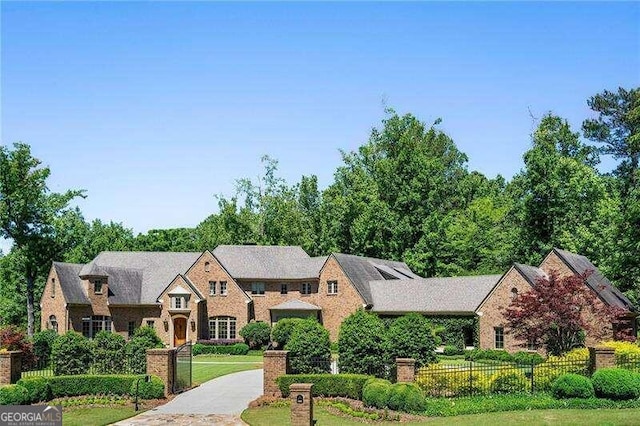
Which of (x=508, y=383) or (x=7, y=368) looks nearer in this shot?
(x=508, y=383)

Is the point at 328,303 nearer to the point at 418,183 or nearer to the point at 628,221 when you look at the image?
the point at 418,183

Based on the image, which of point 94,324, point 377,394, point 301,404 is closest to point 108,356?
point 377,394

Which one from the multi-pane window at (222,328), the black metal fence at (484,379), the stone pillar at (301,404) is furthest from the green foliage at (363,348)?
the multi-pane window at (222,328)

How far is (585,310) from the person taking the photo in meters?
43.3

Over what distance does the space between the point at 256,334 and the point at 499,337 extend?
18166 mm

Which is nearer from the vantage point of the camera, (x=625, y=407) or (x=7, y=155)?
(x=625, y=407)

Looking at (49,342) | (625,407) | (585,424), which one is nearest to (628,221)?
(625,407)

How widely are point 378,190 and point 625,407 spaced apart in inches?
1949

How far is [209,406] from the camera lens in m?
27.8

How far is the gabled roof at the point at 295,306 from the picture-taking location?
58375 millimetres

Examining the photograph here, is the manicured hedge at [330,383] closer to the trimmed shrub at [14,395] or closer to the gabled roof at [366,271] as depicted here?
the trimmed shrub at [14,395]

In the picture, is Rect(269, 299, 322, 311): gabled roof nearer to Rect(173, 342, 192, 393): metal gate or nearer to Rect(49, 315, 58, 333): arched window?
Rect(49, 315, 58, 333): arched window

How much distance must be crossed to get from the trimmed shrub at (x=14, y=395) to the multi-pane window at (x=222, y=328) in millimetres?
31504

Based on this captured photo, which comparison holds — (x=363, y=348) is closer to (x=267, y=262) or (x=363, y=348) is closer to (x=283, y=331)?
(x=283, y=331)
